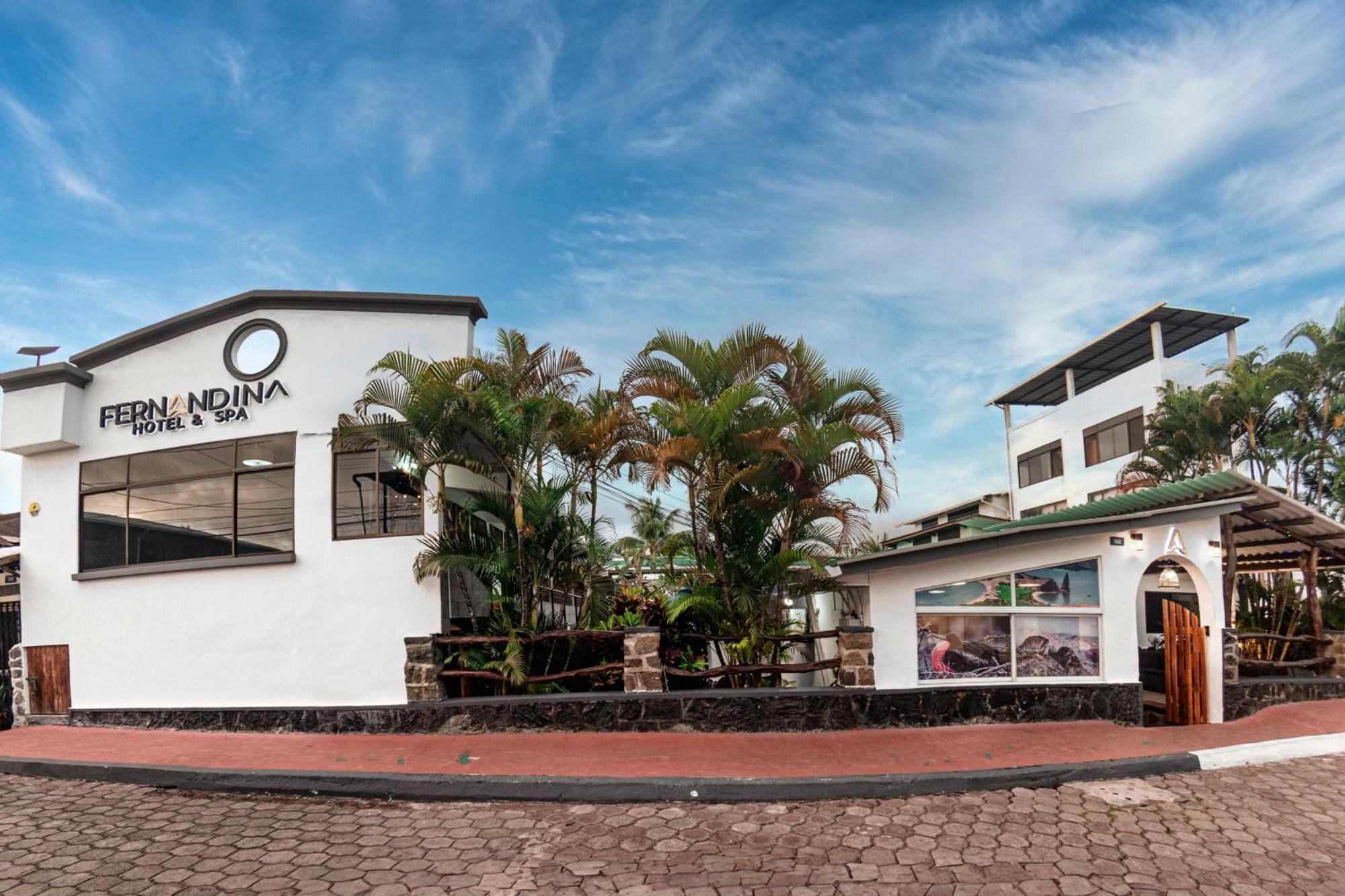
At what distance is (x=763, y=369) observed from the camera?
9.88 meters

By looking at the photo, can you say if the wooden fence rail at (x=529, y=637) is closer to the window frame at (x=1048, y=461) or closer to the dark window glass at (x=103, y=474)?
the dark window glass at (x=103, y=474)

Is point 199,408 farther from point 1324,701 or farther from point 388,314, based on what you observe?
point 1324,701

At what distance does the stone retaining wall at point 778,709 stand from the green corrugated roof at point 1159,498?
195cm

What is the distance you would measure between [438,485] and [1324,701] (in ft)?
39.4

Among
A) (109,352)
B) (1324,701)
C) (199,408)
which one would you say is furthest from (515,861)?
(1324,701)

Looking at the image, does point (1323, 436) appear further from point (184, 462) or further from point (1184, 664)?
point (184, 462)

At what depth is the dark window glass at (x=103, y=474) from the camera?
11.0 metres

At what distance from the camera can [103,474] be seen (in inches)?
438

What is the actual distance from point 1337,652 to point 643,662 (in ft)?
33.5

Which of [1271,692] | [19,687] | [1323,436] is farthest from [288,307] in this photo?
[1323,436]

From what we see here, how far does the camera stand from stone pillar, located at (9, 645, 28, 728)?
1080cm

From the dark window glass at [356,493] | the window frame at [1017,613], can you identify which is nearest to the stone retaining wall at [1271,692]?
the window frame at [1017,613]

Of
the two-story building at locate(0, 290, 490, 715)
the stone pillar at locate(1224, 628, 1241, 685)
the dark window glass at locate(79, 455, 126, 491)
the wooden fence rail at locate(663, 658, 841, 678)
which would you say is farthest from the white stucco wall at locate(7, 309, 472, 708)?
the stone pillar at locate(1224, 628, 1241, 685)

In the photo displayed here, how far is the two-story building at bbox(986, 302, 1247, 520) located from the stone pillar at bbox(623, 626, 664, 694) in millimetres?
18243
